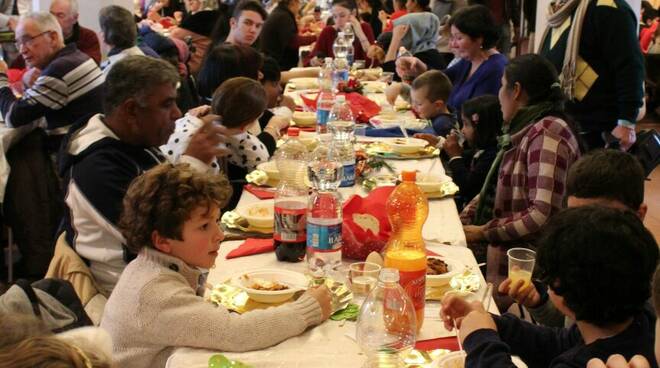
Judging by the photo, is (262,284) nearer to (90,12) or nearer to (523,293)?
(523,293)

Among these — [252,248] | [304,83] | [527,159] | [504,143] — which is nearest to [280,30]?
[304,83]

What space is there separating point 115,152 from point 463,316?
125 cm

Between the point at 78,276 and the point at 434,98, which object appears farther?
the point at 434,98

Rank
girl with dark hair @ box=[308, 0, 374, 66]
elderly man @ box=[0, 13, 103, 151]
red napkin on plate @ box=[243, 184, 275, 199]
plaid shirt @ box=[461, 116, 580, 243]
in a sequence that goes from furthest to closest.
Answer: girl with dark hair @ box=[308, 0, 374, 66]
elderly man @ box=[0, 13, 103, 151]
red napkin on plate @ box=[243, 184, 275, 199]
plaid shirt @ box=[461, 116, 580, 243]

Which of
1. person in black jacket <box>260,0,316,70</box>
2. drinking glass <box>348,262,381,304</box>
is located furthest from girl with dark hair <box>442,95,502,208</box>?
person in black jacket <box>260,0,316,70</box>

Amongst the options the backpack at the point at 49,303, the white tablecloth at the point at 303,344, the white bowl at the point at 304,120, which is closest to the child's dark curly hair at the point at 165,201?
the backpack at the point at 49,303

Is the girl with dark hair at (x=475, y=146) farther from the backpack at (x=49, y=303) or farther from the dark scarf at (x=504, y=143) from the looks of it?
the backpack at (x=49, y=303)

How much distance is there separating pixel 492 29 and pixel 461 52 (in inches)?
9.4

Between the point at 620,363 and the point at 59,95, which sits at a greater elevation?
the point at 620,363

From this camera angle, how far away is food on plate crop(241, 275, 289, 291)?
6.73 feet

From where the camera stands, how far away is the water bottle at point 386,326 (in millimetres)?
1714

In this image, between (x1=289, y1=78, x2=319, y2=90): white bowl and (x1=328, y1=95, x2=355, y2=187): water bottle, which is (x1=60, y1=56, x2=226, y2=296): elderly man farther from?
(x1=289, y1=78, x2=319, y2=90): white bowl

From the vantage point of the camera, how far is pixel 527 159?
9.98 feet

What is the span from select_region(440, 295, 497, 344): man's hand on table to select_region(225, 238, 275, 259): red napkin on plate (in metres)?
0.72
